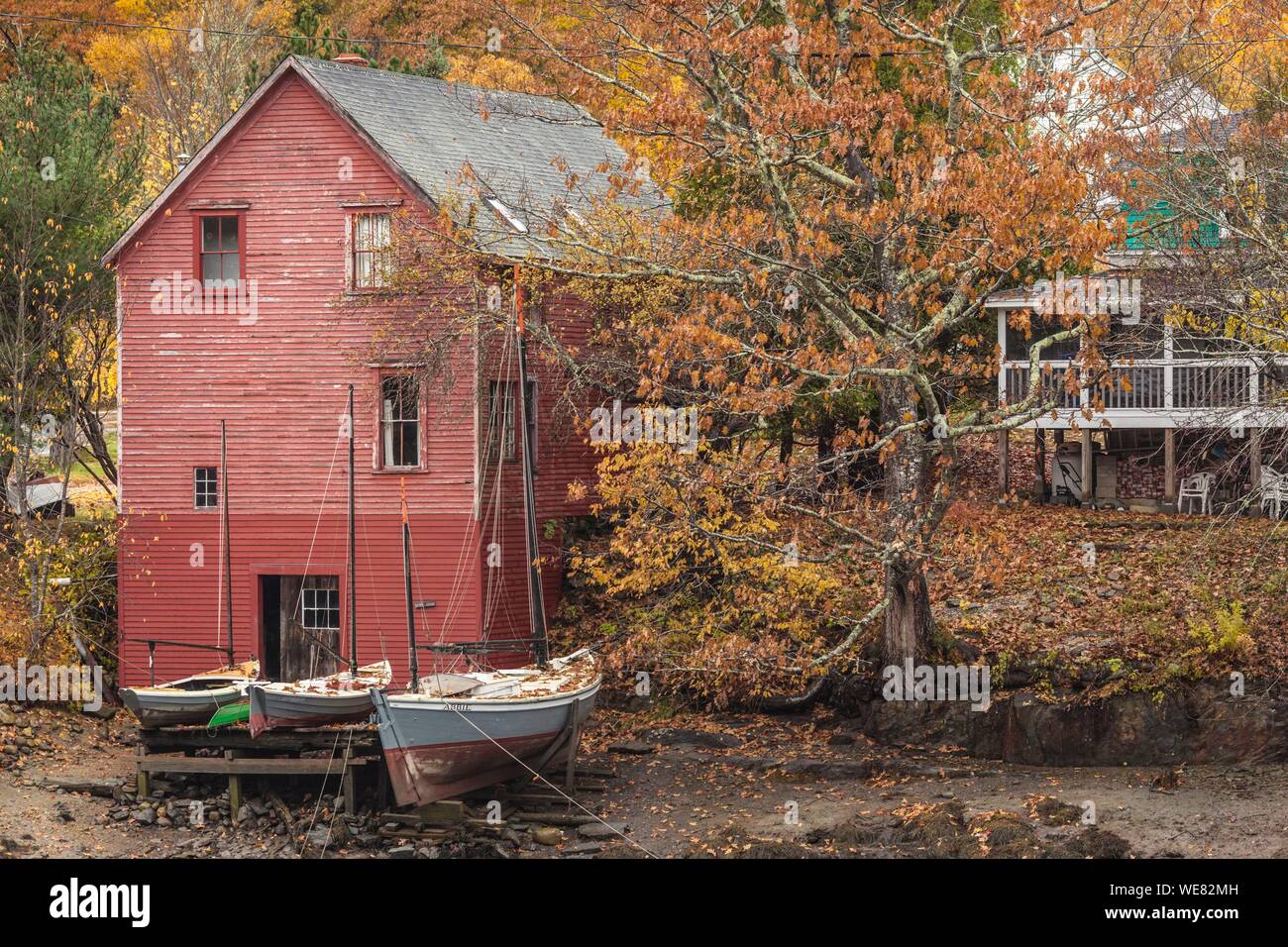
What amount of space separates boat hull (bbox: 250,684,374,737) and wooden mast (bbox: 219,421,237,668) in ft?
10.2

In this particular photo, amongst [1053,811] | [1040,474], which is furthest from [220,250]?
[1053,811]

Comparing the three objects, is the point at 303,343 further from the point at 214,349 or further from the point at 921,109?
the point at 921,109

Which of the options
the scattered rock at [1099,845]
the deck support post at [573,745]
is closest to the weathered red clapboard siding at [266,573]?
the deck support post at [573,745]

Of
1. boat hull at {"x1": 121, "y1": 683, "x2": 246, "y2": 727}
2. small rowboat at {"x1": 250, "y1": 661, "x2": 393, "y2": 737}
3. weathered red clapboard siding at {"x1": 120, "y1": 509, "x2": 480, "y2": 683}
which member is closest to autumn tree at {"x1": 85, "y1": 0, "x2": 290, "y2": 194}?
weathered red clapboard siding at {"x1": 120, "y1": 509, "x2": 480, "y2": 683}

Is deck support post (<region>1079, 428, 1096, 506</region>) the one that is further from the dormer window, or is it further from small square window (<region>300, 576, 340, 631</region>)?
small square window (<region>300, 576, 340, 631</region>)

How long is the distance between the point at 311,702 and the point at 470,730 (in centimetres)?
333

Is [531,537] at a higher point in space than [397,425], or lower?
lower

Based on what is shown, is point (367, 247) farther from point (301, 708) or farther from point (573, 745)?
point (573, 745)

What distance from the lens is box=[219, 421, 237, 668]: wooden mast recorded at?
1111 inches

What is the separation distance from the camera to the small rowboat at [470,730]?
23.2 meters

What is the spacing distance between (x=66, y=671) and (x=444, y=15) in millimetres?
32779

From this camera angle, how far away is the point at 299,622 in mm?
30297

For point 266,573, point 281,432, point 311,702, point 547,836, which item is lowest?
point 547,836
